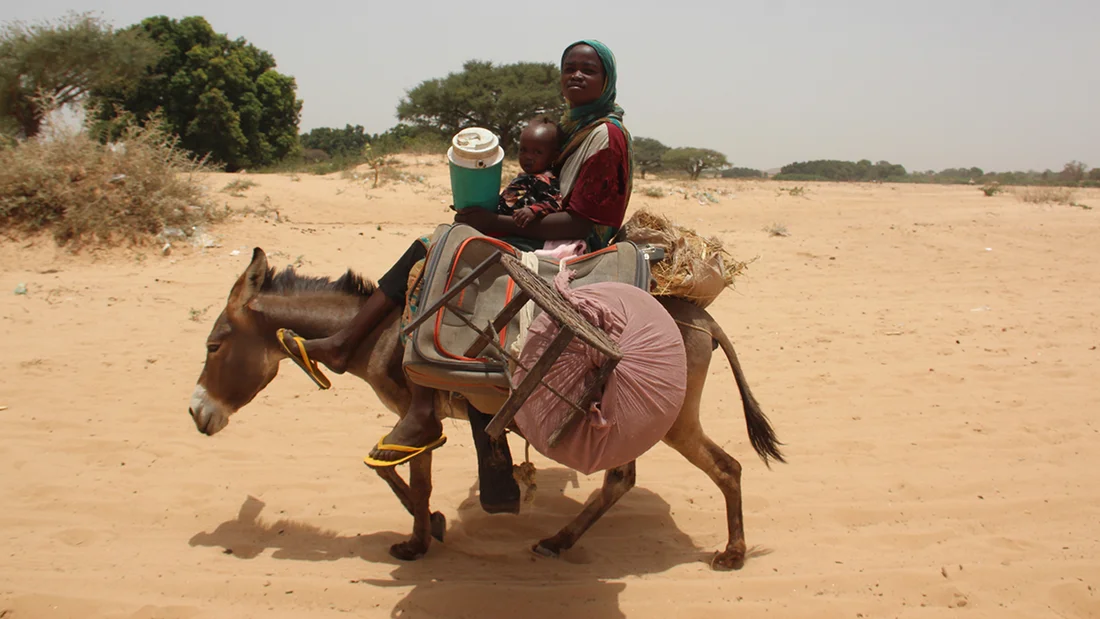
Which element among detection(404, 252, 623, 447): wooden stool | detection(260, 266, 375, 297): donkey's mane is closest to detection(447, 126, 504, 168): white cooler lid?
detection(404, 252, 623, 447): wooden stool

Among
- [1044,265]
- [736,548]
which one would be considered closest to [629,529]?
[736,548]

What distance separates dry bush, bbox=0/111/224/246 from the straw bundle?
843 centimetres

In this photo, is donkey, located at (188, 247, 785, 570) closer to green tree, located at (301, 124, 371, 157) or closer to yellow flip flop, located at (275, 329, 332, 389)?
yellow flip flop, located at (275, 329, 332, 389)

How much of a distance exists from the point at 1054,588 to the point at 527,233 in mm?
2987

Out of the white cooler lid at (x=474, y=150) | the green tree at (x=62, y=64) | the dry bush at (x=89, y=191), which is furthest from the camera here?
the green tree at (x=62, y=64)

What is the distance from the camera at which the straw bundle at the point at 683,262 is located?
3367 mm

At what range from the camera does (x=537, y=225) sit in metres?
3.24

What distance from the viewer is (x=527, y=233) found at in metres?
3.26

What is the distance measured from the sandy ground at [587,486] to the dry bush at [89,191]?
0.78 m

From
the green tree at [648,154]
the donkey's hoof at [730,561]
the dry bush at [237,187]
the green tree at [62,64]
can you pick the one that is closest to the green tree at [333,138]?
the green tree at [648,154]

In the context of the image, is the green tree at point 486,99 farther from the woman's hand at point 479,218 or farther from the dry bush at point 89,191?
the woman's hand at point 479,218

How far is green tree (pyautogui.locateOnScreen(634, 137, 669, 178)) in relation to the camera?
35.7m

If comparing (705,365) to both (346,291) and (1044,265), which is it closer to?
(346,291)

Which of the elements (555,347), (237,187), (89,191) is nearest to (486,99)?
(237,187)
